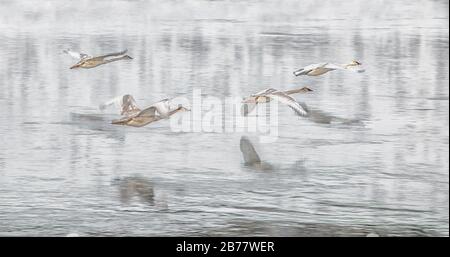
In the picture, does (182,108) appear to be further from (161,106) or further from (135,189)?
(135,189)

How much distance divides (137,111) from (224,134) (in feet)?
0.88

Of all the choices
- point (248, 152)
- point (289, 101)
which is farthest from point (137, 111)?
point (289, 101)

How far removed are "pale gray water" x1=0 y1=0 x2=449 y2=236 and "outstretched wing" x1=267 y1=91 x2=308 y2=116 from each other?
29 mm

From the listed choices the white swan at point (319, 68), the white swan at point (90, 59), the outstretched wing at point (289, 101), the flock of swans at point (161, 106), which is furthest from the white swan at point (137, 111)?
the white swan at point (319, 68)

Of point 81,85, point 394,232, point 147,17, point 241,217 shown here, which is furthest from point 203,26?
point 394,232

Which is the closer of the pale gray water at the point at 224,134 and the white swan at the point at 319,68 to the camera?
the pale gray water at the point at 224,134

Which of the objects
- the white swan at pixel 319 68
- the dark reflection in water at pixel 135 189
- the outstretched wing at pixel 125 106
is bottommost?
the dark reflection in water at pixel 135 189

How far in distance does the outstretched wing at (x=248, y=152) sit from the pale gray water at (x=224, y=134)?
2 centimetres

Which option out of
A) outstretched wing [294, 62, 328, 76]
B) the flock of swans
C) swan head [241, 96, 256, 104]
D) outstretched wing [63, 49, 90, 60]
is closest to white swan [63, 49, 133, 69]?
outstretched wing [63, 49, 90, 60]

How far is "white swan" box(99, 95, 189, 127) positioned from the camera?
2748mm

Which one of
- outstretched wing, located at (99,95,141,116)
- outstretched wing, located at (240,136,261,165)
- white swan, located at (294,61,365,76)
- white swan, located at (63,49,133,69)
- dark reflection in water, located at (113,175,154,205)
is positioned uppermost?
white swan, located at (63,49,133,69)

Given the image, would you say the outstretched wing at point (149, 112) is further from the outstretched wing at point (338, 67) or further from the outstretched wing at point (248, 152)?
the outstretched wing at point (338, 67)

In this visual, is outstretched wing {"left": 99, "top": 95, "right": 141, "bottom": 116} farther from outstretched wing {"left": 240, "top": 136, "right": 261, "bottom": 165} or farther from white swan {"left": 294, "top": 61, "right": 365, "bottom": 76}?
white swan {"left": 294, "top": 61, "right": 365, "bottom": 76}

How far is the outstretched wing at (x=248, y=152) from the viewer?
271 cm
